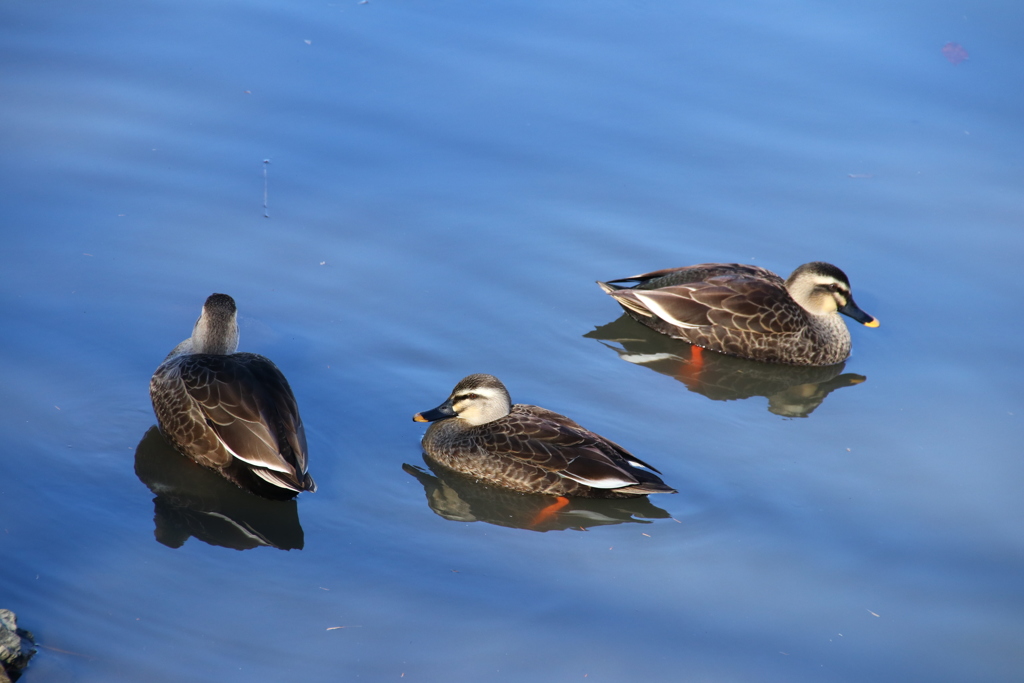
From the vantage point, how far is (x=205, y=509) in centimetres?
578

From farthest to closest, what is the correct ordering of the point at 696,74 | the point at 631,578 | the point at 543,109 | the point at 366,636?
the point at 696,74
the point at 543,109
the point at 631,578
the point at 366,636

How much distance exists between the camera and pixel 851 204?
30.2 ft

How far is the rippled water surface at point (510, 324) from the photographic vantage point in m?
5.21

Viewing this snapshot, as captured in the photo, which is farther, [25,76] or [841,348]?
[25,76]

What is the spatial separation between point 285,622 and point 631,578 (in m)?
1.82

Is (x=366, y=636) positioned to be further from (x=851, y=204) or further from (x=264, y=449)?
(x=851, y=204)

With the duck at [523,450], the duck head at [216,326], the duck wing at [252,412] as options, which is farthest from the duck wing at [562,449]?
the duck head at [216,326]

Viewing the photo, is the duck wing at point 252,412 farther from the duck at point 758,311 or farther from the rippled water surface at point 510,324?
the duck at point 758,311

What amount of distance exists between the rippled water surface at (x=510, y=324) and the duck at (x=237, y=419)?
0.69 feet

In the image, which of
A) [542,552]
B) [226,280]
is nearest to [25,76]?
[226,280]

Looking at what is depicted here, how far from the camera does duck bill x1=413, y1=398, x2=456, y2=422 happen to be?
6348 millimetres

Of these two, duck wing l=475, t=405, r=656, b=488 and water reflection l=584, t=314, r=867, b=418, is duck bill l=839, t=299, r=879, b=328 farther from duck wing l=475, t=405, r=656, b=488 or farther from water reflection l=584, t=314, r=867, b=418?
duck wing l=475, t=405, r=656, b=488

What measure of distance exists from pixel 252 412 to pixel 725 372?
361 centimetres

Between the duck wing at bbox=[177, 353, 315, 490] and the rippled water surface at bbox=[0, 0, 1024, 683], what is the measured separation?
33 centimetres
